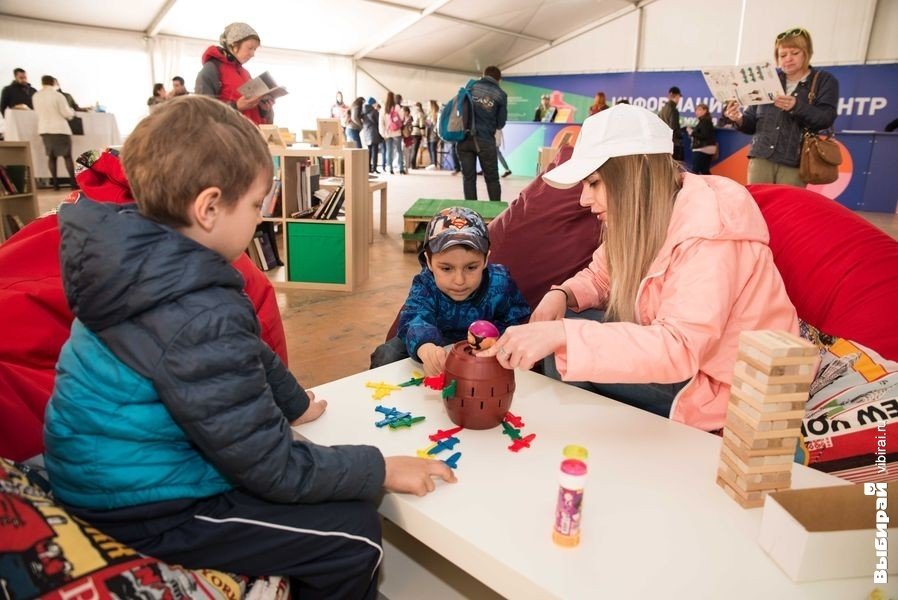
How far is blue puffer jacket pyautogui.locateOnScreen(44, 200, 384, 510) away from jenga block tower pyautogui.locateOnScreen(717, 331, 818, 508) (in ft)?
2.27

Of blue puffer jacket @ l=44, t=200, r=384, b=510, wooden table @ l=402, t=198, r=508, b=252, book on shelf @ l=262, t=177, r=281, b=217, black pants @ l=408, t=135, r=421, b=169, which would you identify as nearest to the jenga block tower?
blue puffer jacket @ l=44, t=200, r=384, b=510

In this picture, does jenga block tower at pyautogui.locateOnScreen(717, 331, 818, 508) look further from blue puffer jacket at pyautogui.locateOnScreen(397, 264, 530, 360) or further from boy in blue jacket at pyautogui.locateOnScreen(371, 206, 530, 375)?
blue puffer jacket at pyautogui.locateOnScreen(397, 264, 530, 360)

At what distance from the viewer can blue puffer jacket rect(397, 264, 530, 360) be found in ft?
6.33

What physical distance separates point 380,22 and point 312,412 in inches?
516

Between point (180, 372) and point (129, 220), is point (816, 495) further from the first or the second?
point (129, 220)

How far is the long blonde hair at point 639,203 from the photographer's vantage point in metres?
1.38

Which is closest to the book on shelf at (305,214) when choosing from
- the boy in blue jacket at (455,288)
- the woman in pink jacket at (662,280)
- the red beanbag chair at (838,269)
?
the boy in blue jacket at (455,288)

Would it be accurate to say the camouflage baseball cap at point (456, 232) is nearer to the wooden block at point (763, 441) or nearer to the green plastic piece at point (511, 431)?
the green plastic piece at point (511, 431)

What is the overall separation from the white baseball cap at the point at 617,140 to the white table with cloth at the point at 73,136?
29.5 feet

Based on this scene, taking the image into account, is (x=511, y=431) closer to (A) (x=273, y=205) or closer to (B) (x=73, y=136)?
(A) (x=273, y=205)

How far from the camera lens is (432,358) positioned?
1.49 m

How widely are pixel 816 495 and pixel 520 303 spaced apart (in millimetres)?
1199

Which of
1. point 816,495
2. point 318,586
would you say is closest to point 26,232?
point 318,586

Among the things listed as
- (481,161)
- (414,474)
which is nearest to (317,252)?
(481,161)
